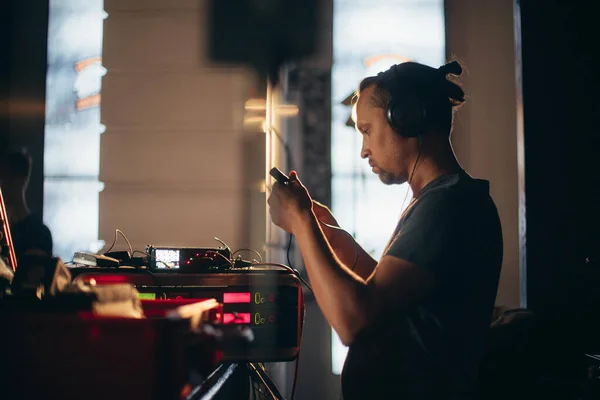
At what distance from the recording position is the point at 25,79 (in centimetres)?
212

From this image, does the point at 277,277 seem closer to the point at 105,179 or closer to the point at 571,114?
the point at 105,179

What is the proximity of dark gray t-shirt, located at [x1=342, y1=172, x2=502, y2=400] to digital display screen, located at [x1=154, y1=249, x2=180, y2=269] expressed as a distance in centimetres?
56

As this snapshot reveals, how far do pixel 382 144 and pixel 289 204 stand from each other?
0.82 ft

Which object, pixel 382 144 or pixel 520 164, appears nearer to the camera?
pixel 382 144

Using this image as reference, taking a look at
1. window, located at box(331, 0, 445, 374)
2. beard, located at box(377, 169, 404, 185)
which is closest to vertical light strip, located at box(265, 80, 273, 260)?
window, located at box(331, 0, 445, 374)

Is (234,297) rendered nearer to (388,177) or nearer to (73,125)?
(388,177)

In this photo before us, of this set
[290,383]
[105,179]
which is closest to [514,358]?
[290,383]

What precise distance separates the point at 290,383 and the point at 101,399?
1575 millimetres

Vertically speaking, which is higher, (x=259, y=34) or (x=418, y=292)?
(x=259, y=34)

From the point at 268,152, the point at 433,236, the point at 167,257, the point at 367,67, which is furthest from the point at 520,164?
the point at 167,257

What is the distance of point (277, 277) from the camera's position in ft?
3.69

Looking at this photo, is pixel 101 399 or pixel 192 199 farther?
pixel 192 199

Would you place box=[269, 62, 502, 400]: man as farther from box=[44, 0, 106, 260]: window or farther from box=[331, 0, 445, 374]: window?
box=[44, 0, 106, 260]: window

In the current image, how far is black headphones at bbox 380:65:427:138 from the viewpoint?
914 mm
